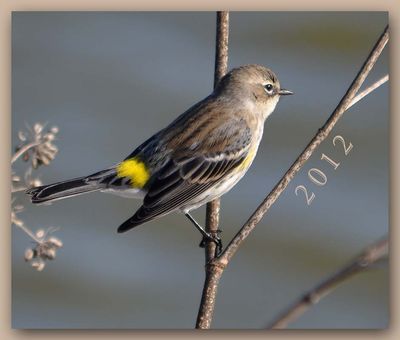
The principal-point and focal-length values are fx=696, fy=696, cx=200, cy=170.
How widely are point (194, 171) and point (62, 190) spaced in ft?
1.73

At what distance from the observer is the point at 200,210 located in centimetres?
376

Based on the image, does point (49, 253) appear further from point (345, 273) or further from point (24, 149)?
point (345, 273)

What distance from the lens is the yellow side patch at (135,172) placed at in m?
2.73

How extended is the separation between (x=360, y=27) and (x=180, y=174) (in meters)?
1.04

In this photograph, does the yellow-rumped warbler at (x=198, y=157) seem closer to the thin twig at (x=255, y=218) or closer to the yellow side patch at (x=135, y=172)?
the yellow side patch at (x=135, y=172)

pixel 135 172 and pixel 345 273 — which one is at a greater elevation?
pixel 135 172

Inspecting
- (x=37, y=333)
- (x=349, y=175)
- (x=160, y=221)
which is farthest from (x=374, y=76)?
(x=37, y=333)

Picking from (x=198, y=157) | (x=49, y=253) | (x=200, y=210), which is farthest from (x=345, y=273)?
(x=200, y=210)

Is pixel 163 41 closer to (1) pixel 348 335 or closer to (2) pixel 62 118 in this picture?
(2) pixel 62 118

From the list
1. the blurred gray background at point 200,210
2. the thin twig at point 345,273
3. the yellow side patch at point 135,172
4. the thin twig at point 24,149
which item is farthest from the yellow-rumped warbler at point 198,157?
the thin twig at point 345,273

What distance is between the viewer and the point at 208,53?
350 centimetres

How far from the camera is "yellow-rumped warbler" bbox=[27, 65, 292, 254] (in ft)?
8.79

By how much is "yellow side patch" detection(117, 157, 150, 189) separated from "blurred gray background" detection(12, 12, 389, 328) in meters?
0.47

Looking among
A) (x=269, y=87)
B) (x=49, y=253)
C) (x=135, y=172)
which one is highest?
(x=269, y=87)
